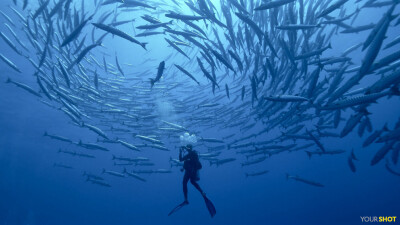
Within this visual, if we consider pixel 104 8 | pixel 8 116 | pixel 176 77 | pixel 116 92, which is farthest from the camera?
pixel 8 116

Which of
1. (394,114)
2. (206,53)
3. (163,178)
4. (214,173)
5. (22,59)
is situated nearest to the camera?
(206,53)

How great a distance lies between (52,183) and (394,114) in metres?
98.9

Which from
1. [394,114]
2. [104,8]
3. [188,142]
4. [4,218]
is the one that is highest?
[394,114]

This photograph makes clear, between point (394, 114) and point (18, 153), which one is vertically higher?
point (394, 114)

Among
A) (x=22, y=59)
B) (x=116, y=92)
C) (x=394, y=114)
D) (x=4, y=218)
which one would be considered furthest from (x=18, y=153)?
(x=394, y=114)

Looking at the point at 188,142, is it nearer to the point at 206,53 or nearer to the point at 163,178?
the point at 206,53

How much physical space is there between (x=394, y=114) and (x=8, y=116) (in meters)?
65.8

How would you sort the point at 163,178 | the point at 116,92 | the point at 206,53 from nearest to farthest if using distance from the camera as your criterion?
the point at 206,53 → the point at 116,92 → the point at 163,178

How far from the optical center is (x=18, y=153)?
154ft

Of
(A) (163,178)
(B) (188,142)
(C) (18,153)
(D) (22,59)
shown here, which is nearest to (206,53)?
(B) (188,142)

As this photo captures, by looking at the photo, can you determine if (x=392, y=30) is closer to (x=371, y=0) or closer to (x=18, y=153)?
(x=371, y=0)

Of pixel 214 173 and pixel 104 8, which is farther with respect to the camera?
pixel 214 173

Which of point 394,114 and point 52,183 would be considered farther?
point 52,183

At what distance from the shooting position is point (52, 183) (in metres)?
86.6
